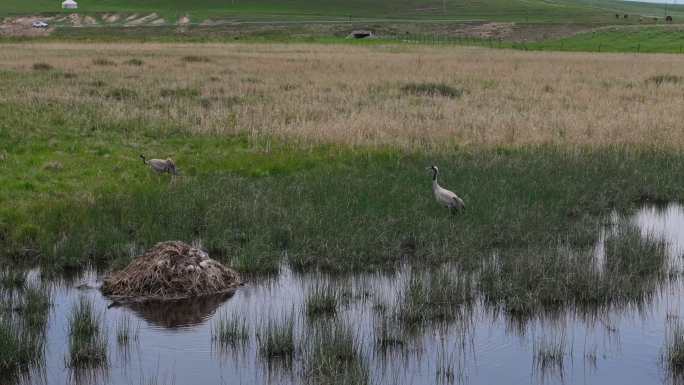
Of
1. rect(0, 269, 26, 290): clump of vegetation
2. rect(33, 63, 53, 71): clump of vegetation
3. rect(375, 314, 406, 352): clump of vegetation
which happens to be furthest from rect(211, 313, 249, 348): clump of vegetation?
rect(33, 63, 53, 71): clump of vegetation

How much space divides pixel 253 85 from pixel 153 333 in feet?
79.7

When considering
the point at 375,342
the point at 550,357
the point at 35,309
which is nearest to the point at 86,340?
the point at 35,309

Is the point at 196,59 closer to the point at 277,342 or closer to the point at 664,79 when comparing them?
the point at 664,79

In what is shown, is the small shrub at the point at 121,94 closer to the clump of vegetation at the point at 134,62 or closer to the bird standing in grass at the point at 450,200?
the clump of vegetation at the point at 134,62

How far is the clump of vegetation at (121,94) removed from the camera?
29942 mm

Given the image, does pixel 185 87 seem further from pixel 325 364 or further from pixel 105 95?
Result: pixel 325 364

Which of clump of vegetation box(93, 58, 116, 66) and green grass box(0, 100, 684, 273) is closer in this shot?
green grass box(0, 100, 684, 273)

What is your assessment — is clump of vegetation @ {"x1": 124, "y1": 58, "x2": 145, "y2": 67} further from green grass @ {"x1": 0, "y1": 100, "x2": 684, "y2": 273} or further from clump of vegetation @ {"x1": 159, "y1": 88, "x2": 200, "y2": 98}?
green grass @ {"x1": 0, "y1": 100, "x2": 684, "y2": 273}

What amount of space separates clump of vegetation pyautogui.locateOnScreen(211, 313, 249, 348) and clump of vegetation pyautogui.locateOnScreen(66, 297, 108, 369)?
1.30 m

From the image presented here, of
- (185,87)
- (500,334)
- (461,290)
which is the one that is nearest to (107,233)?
(461,290)

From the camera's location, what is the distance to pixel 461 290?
454 inches

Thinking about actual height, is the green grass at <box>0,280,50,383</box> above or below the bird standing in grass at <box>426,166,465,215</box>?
below

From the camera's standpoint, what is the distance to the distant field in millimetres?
128125

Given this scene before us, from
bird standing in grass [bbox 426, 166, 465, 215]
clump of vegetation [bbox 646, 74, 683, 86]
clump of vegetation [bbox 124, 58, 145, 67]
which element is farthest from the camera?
clump of vegetation [bbox 124, 58, 145, 67]
